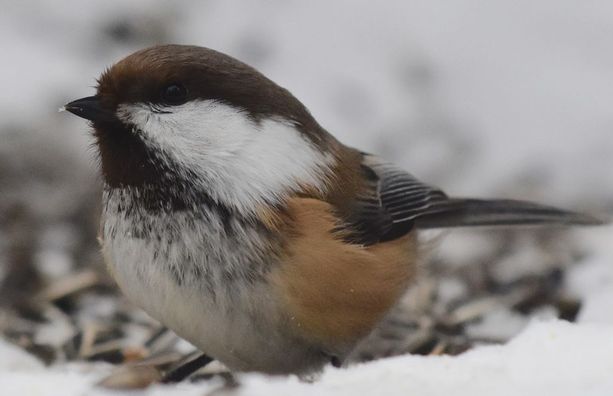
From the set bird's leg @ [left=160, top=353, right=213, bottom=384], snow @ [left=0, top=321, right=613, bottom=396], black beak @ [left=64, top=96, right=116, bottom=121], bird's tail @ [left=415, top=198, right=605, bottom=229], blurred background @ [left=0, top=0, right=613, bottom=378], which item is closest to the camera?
snow @ [left=0, top=321, right=613, bottom=396]

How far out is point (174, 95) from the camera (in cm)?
284

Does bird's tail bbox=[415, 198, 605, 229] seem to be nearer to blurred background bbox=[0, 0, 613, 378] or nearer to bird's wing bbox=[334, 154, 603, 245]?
bird's wing bbox=[334, 154, 603, 245]

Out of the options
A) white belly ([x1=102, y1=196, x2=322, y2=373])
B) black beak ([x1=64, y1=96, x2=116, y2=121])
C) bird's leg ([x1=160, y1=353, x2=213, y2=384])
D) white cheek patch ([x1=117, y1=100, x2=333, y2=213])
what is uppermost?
black beak ([x1=64, y1=96, x2=116, y2=121])

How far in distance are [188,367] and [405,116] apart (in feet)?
7.85

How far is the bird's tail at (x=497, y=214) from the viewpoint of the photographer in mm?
3785

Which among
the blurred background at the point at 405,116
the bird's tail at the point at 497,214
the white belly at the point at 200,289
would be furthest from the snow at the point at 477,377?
the blurred background at the point at 405,116

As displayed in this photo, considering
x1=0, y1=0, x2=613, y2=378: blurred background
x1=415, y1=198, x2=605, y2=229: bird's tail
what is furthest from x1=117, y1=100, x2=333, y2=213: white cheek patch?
x1=0, y1=0, x2=613, y2=378: blurred background

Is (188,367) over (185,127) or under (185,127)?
under

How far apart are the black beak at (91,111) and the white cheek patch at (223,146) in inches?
1.4

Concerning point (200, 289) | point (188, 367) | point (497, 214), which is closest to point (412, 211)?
point (497, 214)

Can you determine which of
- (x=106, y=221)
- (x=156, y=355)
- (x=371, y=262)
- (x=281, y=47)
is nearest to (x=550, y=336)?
(x=371, y=262)

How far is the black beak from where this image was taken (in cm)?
282

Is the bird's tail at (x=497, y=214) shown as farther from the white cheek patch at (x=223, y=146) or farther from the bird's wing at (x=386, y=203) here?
the white cheek patch at (x=223, y=146)

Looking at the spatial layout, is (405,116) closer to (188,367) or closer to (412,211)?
(412,211)
